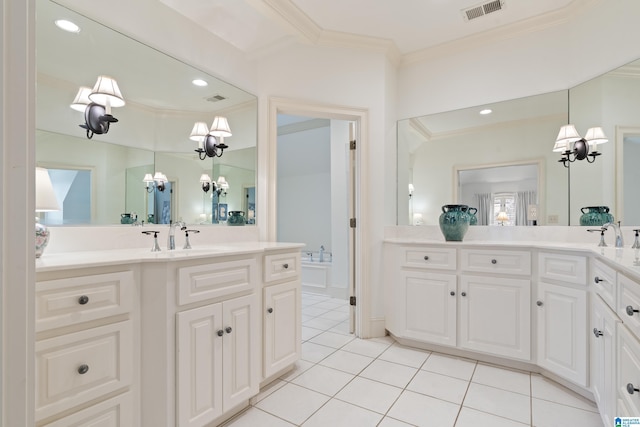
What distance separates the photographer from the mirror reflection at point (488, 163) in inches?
100

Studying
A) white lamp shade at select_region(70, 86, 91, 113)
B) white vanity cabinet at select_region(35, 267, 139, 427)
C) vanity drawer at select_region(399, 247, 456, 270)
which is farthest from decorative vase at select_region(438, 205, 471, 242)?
white lamp shade at select_region(70, 86, 91, 113)

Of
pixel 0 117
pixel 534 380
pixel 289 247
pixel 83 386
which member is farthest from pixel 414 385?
pixel 0 117

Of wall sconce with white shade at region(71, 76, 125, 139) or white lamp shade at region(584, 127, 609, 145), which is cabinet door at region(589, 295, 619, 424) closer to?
white lamp shade at region(584, 127, 609, 145)

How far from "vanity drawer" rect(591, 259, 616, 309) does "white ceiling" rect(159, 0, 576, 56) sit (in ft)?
6.67

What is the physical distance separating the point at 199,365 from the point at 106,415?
38 cm

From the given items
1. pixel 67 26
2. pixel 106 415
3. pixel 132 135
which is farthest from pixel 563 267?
pixel 67 26

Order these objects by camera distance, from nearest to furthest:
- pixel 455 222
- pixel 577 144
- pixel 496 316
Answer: pixel 496 316
pixel 577 144
pixel 455 222

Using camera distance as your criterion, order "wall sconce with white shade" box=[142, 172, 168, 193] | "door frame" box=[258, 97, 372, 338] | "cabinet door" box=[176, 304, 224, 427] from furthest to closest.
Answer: "door frame" box=[258, 97, 372, 338] → "wall sconce with white shade" box=[142, 172, 168, 193] → "cabinet door" box=[176, 304, 224, 427]

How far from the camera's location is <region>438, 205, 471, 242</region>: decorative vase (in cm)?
265

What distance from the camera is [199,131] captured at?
2285 millimetres

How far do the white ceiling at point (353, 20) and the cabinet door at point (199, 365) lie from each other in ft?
7.06

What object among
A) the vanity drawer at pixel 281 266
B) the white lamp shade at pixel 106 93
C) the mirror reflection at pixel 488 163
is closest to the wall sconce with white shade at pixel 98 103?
the white lamp shade at pixel 106 93

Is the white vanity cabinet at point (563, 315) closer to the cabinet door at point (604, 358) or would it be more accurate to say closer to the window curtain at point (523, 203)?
the cabinet door at point (604, 358)

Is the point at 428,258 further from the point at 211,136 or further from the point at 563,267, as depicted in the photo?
the point at 211,136
